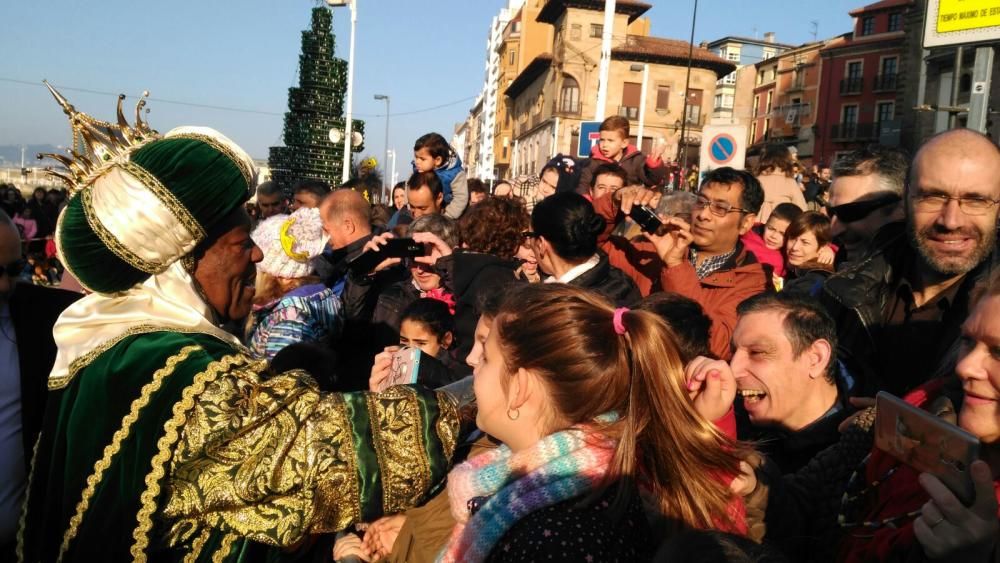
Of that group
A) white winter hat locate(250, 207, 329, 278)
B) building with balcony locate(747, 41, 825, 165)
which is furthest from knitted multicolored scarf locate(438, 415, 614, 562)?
building with balcony locate(747, 41, 825, 165)

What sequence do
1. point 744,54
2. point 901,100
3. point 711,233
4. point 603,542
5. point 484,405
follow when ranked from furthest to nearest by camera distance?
point 744,54 < point 901,100 < point 711,233 < point 484,405 < point 603,542

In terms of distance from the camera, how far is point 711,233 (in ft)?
14.4

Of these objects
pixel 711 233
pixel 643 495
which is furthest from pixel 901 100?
pixel 643 495

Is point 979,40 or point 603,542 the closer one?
point 603,542

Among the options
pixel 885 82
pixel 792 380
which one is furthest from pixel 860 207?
pixel 885 82

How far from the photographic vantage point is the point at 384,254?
4.62 metres

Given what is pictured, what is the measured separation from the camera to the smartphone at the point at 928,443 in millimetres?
1539

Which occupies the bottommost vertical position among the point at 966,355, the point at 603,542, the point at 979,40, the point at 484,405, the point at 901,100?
the point at 603,542

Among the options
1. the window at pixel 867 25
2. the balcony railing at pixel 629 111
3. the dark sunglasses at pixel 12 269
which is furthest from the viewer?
the window at pixel 867 25

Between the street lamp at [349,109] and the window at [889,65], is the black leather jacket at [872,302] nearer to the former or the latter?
the street lamp at [349,109]

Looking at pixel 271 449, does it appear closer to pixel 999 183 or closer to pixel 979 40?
pixel 999 183

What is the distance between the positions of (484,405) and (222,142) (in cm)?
109

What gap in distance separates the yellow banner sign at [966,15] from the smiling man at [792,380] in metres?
4.62

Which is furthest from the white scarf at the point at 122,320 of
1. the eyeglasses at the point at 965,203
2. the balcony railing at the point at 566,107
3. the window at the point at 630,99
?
the window at the point at 630,99
